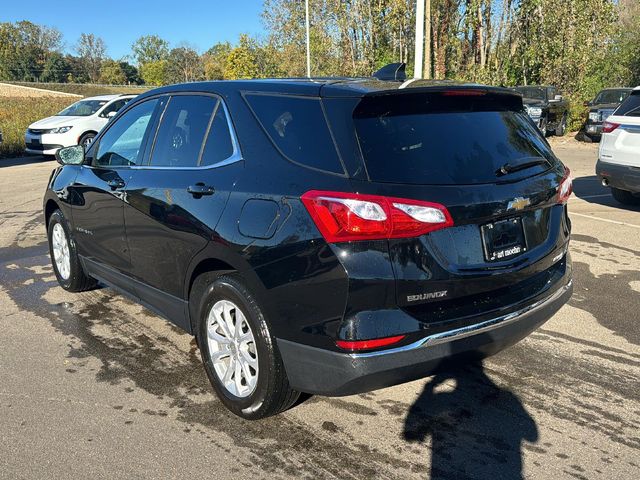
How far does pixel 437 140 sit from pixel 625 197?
712 centimetres

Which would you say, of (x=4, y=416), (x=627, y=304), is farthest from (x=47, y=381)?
(x=627, y=304)

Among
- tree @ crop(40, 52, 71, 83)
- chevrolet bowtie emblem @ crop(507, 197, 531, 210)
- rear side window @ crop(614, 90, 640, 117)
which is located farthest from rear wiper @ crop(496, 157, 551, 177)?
tree @ crop(40, 52, 71, 83)

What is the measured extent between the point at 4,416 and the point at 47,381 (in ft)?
1.38

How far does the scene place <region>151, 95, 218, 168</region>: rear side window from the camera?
355 cm

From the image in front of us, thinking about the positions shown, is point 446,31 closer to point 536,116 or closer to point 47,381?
point 536,116

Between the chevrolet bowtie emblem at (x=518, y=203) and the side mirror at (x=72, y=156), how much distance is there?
351 cm

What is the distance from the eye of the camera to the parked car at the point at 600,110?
58.3 feet

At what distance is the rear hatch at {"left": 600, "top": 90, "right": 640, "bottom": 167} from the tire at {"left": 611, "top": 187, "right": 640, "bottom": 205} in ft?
3.93

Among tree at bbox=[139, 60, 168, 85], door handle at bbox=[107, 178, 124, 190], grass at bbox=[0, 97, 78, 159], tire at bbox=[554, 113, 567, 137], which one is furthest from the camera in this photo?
tree at bbox=[139, 60, 168, 85]

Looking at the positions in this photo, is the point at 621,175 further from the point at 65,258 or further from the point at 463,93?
the point at 65,258

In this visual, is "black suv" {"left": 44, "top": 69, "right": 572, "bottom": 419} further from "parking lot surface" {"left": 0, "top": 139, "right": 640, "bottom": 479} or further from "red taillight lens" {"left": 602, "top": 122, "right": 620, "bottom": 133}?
"red taillight lens" {"left": 602, "top": 122, "right": 620, "bottom": 133}

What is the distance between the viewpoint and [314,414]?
328 cm

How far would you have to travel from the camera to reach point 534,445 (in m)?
2.94

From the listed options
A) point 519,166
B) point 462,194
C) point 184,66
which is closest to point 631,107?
point 519,166
